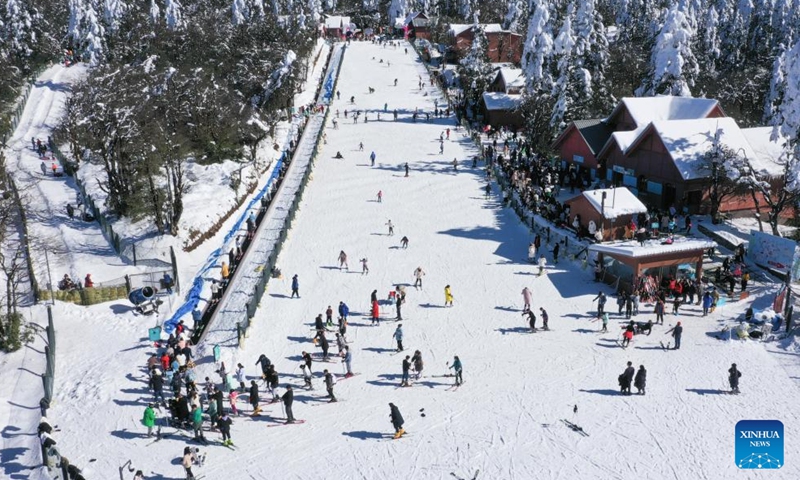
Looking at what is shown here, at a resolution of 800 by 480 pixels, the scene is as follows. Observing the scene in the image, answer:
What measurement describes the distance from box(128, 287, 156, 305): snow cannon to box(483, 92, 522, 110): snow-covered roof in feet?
125

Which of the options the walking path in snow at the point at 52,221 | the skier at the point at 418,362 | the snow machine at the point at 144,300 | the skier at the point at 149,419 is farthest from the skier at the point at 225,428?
the walking path in snow at the point at 52,221

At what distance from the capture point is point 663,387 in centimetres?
2138

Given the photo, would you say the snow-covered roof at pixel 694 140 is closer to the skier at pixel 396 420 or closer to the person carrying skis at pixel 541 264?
the person carrying skis at pixel 541 264

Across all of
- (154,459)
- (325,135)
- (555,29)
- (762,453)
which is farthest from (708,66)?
(154,459)

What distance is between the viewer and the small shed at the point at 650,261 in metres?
27.3

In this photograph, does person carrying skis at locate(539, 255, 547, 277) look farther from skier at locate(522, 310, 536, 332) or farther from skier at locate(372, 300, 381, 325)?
skier at locate(372, 300, 381, 325)

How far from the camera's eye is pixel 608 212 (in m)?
31.7

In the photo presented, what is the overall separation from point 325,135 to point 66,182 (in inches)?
747

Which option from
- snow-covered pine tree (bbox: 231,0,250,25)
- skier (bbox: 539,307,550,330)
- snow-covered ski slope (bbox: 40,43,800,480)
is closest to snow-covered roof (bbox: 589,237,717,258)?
snow-covered ski slope (bbox: 40,43,800,480)

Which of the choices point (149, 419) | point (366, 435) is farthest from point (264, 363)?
point (366, 435)

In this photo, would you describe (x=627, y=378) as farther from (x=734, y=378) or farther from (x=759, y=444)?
(x=759, y=444)

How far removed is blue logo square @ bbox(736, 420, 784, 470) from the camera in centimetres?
1773

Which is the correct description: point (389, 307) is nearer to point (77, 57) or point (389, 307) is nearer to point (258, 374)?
point (258, 374)

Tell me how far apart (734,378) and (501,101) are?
42.1 m
